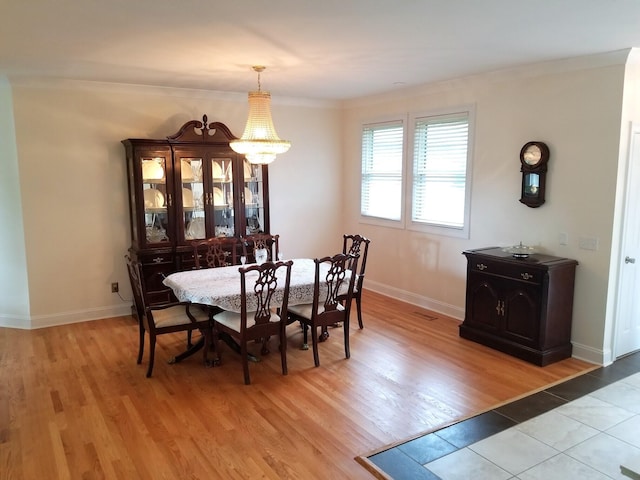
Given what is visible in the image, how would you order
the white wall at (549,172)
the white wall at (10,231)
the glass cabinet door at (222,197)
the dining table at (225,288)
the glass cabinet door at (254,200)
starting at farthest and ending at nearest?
the glass cabinet door at (254,200), the glass cabinet door at (222,197), the white wall at (10,231), the white wall at (549,172), the dining table at (225,288)

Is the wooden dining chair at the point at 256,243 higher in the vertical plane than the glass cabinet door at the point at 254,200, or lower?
lower

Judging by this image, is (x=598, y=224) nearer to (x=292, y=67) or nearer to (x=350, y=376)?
(x=350, y=376)

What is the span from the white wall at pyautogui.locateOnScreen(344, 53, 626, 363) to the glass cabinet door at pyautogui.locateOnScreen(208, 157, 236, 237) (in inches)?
85.9

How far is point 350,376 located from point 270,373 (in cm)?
65

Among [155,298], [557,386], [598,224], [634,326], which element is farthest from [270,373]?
[634,326]

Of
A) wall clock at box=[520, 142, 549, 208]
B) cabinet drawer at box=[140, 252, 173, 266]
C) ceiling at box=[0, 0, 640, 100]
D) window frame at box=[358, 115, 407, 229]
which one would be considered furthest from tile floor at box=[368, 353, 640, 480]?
cabinet drawer at box=[140, 252, 173, 266]

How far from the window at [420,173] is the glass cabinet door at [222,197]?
1.91 m

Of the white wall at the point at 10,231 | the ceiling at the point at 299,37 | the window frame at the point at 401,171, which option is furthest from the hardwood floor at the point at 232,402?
the ceiling at the point at 299,37

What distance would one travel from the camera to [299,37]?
338 centimetres

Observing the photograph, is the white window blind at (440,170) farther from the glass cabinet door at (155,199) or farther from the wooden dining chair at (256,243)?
the glass cabinet door at (155,199)

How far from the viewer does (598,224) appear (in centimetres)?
405

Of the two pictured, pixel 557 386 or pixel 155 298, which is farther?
pixel 155 298

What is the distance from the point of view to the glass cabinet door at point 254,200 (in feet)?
19.2

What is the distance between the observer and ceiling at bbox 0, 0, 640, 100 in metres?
2.76
